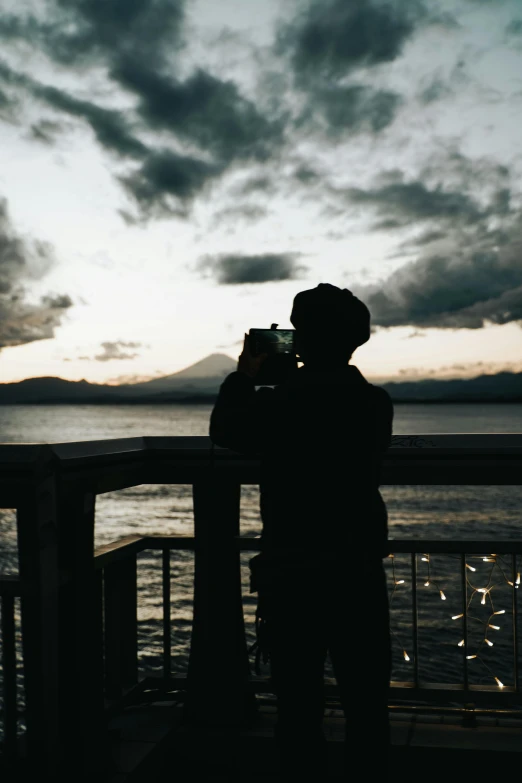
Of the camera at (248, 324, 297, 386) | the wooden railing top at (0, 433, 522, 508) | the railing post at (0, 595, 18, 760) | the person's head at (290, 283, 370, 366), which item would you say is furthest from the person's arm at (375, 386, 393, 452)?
the railing post at (0, 595, 18, 760)

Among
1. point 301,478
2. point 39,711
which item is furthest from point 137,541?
point 301,478

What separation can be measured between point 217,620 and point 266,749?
22.0 inches

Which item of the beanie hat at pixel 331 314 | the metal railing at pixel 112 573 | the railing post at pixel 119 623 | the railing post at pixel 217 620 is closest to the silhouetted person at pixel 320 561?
the beanie hat at pixel 331 314

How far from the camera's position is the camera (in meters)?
2.02

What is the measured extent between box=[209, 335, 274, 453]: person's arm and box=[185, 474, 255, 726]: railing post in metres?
1.04

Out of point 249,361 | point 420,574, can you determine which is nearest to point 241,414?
point 249,361

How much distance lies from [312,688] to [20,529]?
1036 mm

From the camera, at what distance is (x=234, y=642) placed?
9.77ft

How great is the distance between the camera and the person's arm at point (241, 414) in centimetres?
184

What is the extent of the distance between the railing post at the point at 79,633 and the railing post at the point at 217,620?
0.68 metres

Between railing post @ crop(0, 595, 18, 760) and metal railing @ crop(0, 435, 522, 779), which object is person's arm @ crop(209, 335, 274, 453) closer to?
metal railing @ crop(0, 435, 522, 779)

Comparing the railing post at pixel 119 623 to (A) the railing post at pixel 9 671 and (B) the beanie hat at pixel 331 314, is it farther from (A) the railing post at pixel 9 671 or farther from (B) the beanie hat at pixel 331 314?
(B) the beanie hat at pixel 331 314

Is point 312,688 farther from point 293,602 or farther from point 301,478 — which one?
point 301,478

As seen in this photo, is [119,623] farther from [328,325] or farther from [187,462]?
[328,325]
